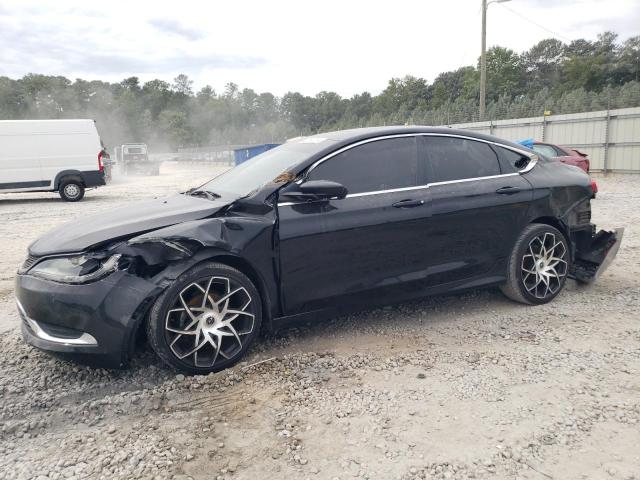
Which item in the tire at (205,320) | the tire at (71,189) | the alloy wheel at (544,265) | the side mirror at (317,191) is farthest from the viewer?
the tire at (71,189)

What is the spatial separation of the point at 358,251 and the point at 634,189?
553 inches

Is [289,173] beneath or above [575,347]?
above

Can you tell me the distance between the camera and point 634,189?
14773 millimetres

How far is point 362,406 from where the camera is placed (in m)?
2.97

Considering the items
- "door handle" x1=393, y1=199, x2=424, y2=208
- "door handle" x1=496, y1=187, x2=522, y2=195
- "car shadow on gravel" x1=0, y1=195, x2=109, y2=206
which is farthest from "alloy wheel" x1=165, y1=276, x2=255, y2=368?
"car shadow on gravel" x1=0, y1=195, x2=109, y2=206

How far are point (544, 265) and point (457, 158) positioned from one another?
126cm

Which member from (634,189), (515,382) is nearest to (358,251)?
(515,382)

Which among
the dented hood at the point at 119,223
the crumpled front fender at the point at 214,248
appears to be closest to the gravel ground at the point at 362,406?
the crumpled front fender at the point at 214,248

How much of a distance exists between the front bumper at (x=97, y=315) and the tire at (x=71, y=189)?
13777 mm

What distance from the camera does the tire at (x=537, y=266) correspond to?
14.7 feet

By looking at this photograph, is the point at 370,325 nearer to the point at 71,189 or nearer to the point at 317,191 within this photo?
the point at 317,191

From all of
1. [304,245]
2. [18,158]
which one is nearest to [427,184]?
[304,245]

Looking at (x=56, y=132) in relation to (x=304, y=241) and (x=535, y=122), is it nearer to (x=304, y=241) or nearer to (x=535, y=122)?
(x=304, y=241)

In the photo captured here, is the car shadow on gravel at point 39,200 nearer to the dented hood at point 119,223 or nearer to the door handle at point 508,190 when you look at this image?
the dented hood at point 119,223
